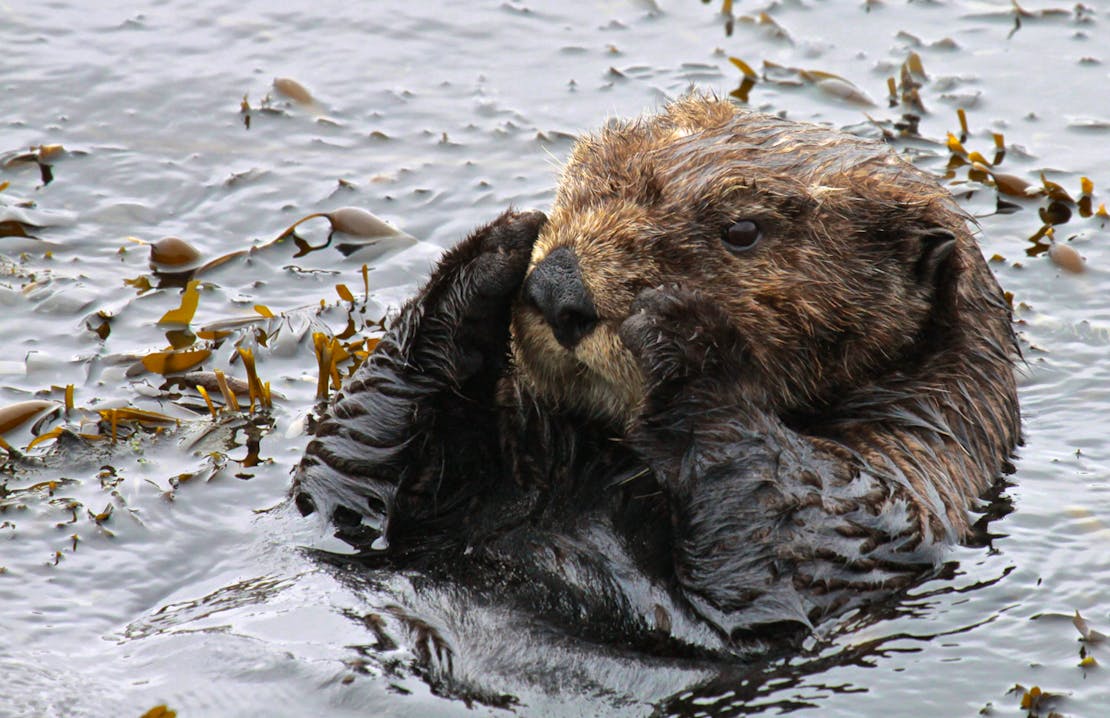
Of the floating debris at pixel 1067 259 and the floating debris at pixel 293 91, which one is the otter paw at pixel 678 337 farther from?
the floating debris at pixel 293 91

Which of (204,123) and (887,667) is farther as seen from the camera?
(204,123)

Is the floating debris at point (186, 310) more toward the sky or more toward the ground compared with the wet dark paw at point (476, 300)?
more toward the ground

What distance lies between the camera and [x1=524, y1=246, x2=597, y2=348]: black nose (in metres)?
4.07

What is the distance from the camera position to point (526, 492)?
15.5 ft

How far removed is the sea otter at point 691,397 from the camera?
4.26m

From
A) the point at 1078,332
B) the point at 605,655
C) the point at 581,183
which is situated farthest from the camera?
the point at 1078,332

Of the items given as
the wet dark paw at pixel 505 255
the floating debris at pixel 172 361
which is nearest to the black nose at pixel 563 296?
the wet dark paw at pixel 505 255

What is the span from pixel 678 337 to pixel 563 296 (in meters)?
0.34

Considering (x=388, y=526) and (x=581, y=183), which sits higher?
(x=581, y=183)

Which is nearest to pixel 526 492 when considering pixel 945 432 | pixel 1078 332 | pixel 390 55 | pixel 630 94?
pixel 945 432

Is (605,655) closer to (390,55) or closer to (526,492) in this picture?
(526,492)

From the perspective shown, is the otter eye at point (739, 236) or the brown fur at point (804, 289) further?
the otter eye at point (739, 236)

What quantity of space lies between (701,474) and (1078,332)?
9.57 ft

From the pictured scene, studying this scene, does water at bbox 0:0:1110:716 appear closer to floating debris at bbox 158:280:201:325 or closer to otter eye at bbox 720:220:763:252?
floating debris at bbox 158:280:201:325
